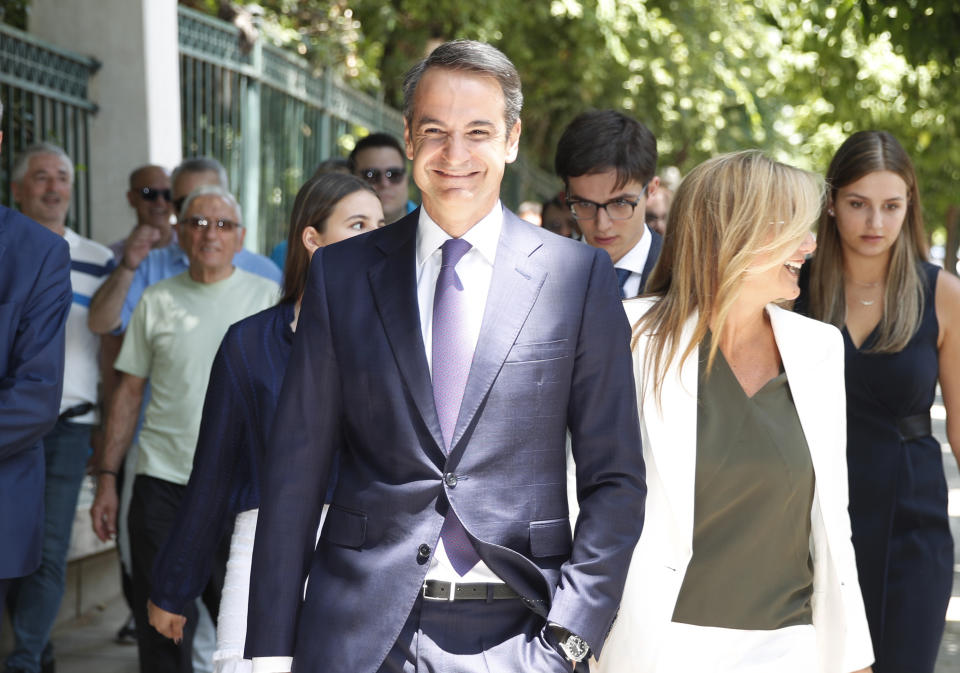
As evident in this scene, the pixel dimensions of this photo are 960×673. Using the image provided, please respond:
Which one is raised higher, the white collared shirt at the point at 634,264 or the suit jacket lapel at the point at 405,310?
the white collared shirt at the point at 634,264

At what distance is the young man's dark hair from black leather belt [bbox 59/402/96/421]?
2790 millimetres

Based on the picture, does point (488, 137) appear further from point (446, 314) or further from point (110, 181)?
point (110, 181)

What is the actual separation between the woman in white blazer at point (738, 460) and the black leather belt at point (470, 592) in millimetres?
553

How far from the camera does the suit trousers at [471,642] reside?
103 inches

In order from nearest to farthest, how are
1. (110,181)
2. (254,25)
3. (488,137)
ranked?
(488,137) → (110,181) → (254,25)

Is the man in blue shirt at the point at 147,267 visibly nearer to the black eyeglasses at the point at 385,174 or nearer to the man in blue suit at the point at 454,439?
the black eyeglasses at the point at 385,174

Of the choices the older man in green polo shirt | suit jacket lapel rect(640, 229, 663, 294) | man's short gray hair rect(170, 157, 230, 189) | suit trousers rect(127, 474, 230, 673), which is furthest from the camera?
man's short gray hair rect(170, 157, 230, 189)

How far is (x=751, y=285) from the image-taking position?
3.36 metres

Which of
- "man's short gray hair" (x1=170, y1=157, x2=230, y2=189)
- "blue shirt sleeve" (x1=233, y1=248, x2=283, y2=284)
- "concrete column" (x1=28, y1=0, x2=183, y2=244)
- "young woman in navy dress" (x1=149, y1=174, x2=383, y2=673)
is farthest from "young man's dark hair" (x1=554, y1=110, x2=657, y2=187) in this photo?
"concrete column" (x1=28, y1=0, x2=183, y2=244)

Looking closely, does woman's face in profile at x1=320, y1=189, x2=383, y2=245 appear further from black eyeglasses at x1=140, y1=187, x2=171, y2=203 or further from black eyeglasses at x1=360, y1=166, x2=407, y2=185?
black eyeglasses at x1=140, y1=187, x2=171, y2=203

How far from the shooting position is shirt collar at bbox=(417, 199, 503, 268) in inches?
113

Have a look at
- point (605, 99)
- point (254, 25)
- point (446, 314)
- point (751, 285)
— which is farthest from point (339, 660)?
point (605, 99)

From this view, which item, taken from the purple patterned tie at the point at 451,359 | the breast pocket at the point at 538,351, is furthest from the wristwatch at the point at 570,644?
the breast pocket at the point at 538,351

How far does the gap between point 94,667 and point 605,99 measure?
42.7 ft
